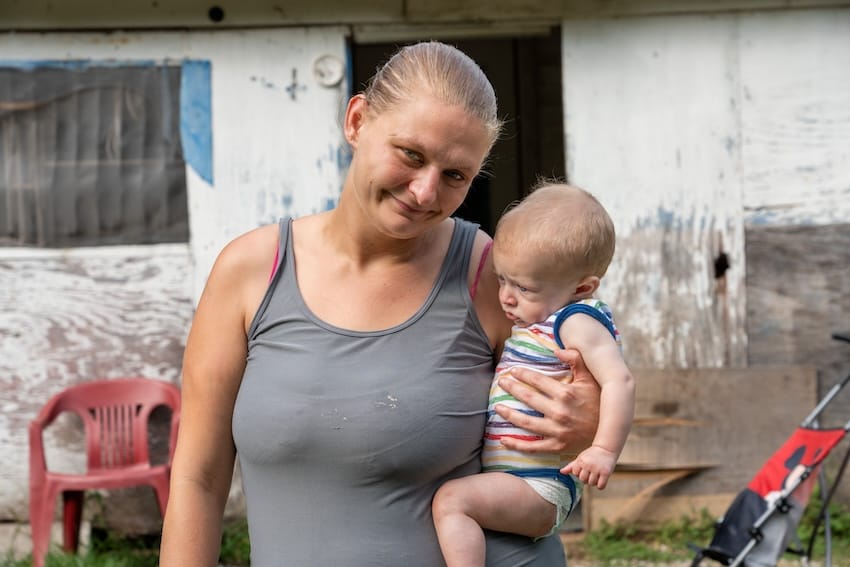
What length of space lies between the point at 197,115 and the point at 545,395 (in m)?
3.56

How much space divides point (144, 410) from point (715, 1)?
136 inches

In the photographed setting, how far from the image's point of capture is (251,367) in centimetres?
183

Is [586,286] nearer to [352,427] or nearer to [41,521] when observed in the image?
[352,427]

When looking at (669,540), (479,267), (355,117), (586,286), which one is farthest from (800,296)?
(355,117)

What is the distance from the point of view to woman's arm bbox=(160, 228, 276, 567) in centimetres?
184

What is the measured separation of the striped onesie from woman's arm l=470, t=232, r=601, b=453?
0.06 feet

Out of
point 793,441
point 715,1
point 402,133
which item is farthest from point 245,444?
point 715,1

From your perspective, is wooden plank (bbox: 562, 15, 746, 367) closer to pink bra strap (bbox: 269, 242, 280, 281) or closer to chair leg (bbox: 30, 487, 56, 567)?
chair leg (bbox: 30, 487, 56, 567)

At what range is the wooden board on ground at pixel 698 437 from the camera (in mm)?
5113

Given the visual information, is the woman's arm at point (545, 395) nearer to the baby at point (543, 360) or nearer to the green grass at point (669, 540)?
the baby at point (543, 360)

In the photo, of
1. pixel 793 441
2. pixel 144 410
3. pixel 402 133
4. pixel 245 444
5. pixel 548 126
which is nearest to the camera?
pixel 402 133

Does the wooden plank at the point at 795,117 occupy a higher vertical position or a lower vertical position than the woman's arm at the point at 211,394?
higher

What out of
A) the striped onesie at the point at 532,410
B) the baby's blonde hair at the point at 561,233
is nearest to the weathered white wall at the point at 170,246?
the baby's blonde hair at the point at 561,233

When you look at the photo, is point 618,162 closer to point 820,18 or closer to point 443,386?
point 820,18
